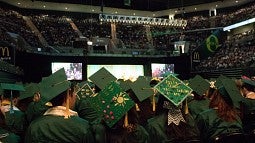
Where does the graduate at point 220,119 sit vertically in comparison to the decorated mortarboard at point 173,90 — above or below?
below

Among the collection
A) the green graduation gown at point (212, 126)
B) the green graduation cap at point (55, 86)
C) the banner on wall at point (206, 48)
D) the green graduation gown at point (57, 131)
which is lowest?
the green graduation gown at point (212, 126)

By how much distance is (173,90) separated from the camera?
3643mm

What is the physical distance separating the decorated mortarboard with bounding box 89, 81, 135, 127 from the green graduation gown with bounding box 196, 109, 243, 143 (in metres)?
1.12

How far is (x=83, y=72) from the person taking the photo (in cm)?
2502

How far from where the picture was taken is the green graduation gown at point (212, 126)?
378 cm

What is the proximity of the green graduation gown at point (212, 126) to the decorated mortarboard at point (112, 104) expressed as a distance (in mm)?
1120

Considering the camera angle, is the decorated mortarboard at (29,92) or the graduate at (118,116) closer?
the graduate at (118,116)

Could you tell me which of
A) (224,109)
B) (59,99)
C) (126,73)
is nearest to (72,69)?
(126,73)

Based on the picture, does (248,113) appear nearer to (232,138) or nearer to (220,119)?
(220,119)

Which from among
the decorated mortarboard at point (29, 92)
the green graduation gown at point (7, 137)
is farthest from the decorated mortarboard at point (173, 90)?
the decorated mortarboard at point (29, 92)

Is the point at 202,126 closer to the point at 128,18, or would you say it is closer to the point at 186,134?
the point at 186,134

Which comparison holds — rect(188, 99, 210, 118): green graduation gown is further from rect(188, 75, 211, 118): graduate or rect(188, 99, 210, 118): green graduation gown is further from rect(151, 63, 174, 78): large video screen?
rect(151, 63, 174, 78): large video screen

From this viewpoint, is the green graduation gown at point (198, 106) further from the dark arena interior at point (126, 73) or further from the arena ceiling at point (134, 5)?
the arena ceiling at point (134, 5)

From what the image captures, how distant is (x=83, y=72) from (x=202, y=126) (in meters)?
21.5
